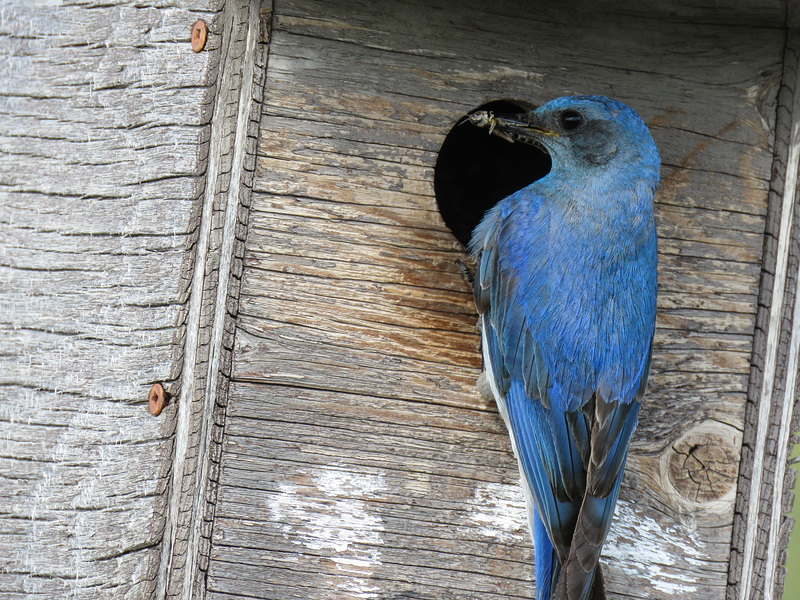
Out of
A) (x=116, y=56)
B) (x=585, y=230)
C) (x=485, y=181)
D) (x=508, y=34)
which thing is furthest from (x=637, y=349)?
(x=116, y=56)

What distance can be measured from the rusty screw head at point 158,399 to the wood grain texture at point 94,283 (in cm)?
2

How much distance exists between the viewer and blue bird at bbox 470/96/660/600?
240cm

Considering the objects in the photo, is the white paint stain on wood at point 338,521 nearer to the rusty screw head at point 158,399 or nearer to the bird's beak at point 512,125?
the rusty screw head at point 158,399

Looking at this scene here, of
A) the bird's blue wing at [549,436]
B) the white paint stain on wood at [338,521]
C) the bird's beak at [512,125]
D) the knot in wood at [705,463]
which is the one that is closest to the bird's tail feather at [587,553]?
the bird's blue wing at [549,436]

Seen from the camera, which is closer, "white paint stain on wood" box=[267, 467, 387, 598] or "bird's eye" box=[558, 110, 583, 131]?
"white paint stain on wood" box=[267, 467, 387, 598]

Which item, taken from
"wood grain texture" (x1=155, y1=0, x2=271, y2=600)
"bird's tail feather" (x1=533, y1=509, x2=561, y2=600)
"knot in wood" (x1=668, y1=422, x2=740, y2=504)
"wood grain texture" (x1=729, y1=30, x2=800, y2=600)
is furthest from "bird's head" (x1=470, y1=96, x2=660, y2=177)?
"bird's tail feather" (x1=533, y1=509, x2=561, y2=600)

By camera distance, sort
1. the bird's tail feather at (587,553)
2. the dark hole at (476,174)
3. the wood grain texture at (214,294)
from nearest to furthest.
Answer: the bird's tail feather at (587,553)
the wood grain texture at (214,294)
the dark hole at (476,174)

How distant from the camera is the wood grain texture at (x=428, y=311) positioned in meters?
2.45

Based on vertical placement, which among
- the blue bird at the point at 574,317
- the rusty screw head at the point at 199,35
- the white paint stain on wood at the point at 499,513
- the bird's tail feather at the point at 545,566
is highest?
the rusty screw head at the point at 199,35

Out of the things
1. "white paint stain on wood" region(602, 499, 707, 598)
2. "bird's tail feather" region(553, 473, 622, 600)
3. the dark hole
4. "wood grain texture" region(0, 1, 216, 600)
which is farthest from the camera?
the dark hole

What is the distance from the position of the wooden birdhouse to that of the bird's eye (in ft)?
0.41

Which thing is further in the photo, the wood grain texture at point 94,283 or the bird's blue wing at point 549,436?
the wood grain texture at point 94,283

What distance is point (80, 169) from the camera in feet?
8.91

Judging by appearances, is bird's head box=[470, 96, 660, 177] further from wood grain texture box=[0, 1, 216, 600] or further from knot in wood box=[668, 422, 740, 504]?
wood grain texture box=[0, 1, 216, 600]
